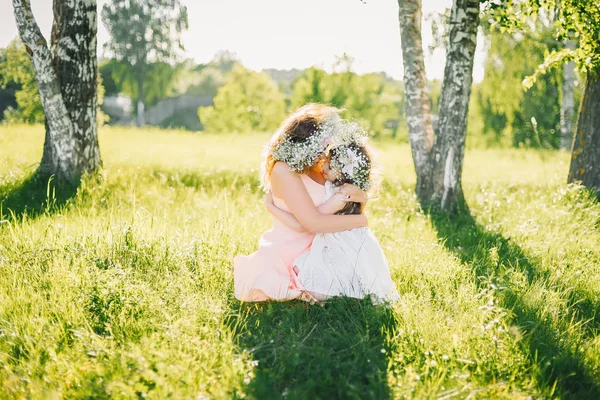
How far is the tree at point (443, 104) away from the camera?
5914 millimetres

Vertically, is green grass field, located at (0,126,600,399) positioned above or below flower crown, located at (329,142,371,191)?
below

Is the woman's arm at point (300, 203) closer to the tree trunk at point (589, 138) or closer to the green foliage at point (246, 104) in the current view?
the tree trunk at point (589, 138)

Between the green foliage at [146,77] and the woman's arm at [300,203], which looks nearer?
the woman's arm at [300,203]

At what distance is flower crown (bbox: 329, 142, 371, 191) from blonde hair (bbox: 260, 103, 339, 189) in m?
0.20

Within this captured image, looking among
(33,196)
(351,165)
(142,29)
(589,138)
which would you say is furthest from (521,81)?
(142,29)

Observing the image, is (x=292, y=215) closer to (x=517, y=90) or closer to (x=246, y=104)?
(x=517, y=90)

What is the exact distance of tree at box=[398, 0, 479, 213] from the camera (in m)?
5.91

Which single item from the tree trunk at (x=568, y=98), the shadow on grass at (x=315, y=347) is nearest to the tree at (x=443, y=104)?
the shadow on grass at (x=315, y=347)

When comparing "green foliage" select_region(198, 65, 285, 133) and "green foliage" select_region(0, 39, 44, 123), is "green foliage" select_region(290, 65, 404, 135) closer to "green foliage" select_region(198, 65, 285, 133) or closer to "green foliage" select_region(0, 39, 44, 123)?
"green foliage" select_region(198, 65, 285, 133)

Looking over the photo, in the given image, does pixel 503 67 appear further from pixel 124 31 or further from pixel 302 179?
pixel 124 31

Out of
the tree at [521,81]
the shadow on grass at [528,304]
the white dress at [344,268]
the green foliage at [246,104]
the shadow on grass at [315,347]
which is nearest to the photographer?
the shadow on grass at [315,347]

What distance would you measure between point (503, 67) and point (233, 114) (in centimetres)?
2088

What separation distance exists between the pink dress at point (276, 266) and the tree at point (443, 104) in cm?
339

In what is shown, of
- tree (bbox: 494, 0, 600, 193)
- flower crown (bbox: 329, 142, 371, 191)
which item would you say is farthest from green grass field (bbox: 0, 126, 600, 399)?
tree (bbox: 494, 0, 600, 193)
